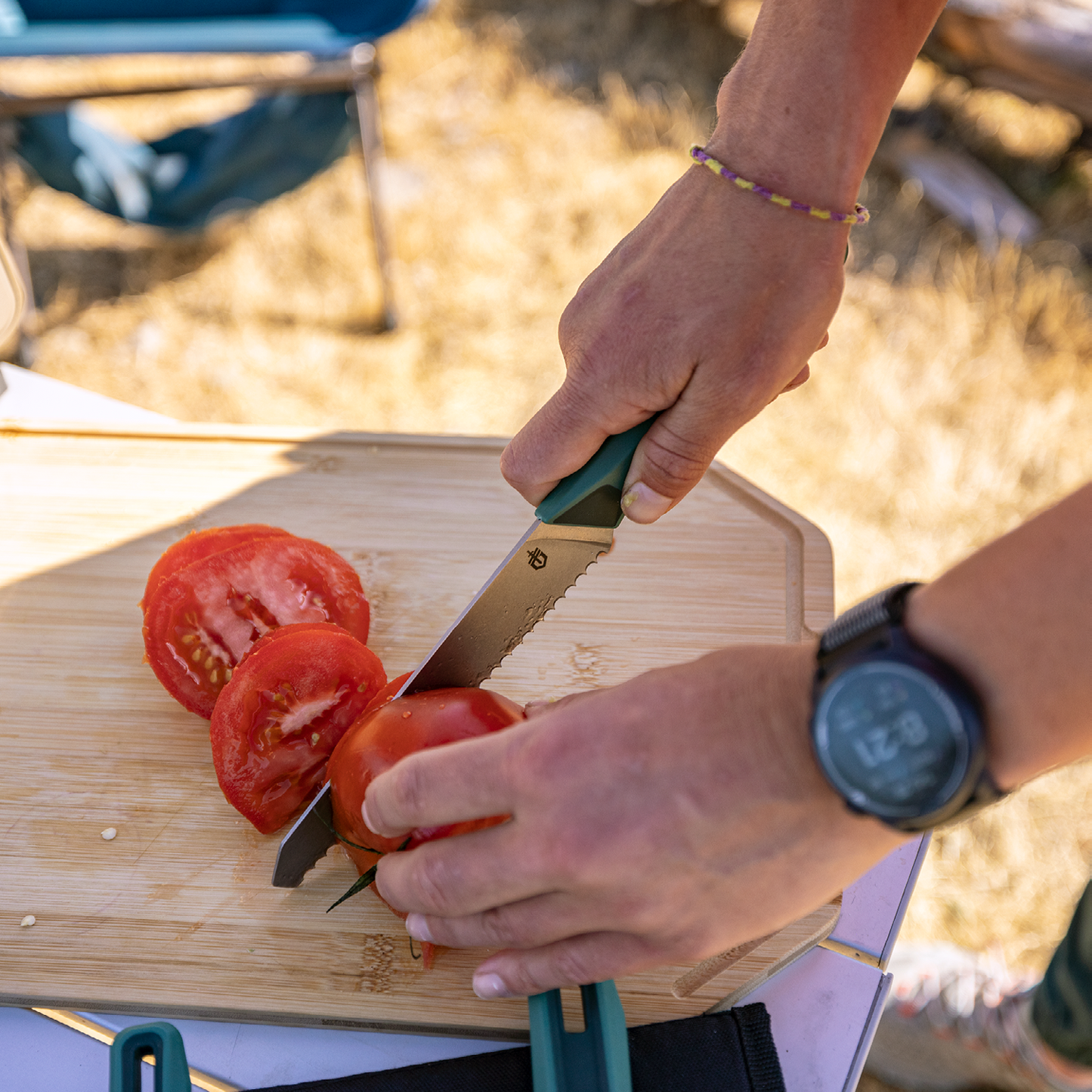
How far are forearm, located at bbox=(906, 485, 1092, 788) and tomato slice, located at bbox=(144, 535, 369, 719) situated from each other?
966 mm

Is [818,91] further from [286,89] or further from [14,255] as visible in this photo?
[14,255]

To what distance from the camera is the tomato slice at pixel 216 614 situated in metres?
1.43

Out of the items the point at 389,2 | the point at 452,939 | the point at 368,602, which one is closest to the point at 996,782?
the point at 452,939

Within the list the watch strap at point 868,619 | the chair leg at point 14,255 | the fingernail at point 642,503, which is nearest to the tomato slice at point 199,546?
the fingernail at point 642,503

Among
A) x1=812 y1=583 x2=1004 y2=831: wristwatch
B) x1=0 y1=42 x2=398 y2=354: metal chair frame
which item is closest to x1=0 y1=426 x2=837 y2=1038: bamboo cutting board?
x1=812 y1=583 x2=1004 y2=831: wristwatch

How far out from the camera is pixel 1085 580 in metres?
0.77

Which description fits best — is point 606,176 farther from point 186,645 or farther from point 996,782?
point 996,782

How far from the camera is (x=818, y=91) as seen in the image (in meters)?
1.24

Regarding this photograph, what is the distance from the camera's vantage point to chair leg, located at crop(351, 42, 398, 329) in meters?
3.15

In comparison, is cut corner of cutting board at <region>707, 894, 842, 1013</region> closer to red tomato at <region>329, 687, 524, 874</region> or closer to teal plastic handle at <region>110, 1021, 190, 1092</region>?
red tomato at <region>329, 687, 524, 874</region>

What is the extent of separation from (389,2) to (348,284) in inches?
40.6

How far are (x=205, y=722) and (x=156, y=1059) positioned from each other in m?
0.57

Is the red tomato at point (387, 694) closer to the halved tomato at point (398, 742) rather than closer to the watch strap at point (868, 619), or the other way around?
the halved tomato at point (398, 742)

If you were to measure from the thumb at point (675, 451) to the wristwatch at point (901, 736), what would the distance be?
20.1 inches
